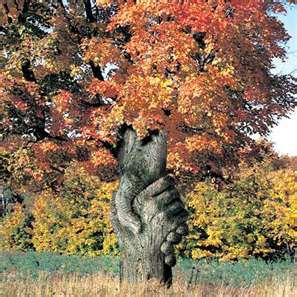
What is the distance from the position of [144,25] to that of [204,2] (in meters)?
1.63

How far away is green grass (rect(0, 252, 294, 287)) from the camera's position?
1706 cm

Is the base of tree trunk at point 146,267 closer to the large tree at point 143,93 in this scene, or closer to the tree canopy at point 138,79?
the large tree at point 143,93

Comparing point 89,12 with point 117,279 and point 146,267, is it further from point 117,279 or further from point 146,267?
point 117,279

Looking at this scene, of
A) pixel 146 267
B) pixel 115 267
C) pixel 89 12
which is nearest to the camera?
pixel 146 267

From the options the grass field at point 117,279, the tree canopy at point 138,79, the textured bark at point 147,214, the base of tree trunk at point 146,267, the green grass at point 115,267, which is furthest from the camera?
the green grass at point 115,267

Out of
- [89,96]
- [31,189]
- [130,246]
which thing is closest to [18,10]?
[89,96]

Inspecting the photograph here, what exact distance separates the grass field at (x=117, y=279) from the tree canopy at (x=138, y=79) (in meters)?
2.92

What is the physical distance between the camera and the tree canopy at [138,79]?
12.2 metres

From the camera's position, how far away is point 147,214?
13.9 metres

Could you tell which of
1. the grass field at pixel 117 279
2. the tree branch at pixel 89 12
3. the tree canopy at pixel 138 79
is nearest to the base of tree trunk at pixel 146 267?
the grass field at pixel 117 279

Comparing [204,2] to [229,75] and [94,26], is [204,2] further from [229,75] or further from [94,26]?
[94,26]

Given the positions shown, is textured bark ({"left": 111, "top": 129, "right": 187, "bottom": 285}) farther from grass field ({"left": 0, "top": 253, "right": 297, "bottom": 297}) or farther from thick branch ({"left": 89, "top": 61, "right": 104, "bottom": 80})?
thick branch ({"left": 89, "top": 61, "right": 104, "bottom": 80})

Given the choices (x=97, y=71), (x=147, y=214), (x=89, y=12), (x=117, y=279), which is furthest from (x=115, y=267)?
(x=89, y=12)

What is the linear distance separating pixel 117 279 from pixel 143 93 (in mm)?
4162
